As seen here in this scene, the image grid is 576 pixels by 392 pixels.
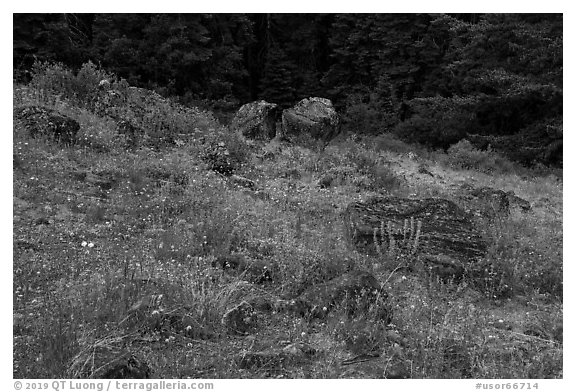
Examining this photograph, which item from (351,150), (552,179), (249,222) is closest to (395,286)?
(249,222)

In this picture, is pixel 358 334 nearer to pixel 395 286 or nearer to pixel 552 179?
pixel 395 286

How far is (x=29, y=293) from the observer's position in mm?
4621

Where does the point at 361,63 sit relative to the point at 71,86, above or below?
above

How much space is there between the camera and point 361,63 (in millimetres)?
26969

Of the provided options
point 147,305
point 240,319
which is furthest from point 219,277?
point 147,305

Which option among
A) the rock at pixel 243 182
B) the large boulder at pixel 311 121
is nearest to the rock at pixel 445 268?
the rock at pixel 243 182

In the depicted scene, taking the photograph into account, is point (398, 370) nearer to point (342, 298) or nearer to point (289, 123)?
point (342, 298)

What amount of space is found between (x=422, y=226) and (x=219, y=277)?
3012 millimetres

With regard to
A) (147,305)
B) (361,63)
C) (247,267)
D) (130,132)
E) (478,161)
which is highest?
(361,63)

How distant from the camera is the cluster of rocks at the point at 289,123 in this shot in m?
15.3

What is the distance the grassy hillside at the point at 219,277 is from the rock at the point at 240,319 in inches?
3.6

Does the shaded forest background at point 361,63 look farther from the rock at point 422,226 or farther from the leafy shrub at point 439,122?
the rock at point 422,226

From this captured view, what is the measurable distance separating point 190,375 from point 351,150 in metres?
10.2

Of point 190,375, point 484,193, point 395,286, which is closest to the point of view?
point 190,375
